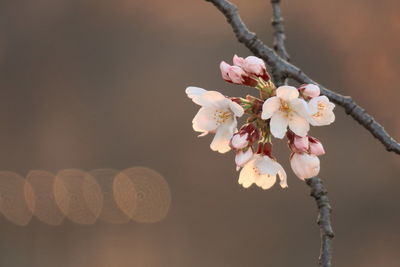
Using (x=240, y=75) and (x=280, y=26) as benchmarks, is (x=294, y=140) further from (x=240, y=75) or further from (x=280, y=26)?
(x=280, y=26)

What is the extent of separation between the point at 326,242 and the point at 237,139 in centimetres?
15

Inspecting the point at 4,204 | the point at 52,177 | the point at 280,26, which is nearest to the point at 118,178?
the point at 52,177

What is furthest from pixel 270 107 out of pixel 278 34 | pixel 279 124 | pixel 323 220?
pixel 278 34

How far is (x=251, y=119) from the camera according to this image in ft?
2.39

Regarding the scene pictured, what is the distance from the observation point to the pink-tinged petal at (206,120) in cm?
71

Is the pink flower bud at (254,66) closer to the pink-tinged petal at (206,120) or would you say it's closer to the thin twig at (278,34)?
the pink-tinged petal at (206,120)

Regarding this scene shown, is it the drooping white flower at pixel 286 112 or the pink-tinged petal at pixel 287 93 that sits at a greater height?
the pink-tinged petal at pixel 287 93

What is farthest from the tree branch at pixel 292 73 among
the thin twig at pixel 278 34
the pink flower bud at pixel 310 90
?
the thin twig at pixel 278 34

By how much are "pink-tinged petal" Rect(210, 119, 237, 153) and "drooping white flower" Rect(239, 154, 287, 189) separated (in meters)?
0.04

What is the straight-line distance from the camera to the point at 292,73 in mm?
752

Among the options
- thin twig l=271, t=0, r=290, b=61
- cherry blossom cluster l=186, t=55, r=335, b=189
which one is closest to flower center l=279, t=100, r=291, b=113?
cherry blossom cluster l=186, t=55, r=335, b=189

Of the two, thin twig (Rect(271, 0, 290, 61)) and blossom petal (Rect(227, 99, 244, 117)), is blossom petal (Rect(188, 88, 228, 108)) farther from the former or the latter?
thin twig (Rect(271, 0, 290, 61))

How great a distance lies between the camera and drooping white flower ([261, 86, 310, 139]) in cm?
67

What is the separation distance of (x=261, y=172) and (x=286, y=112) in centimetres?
9
